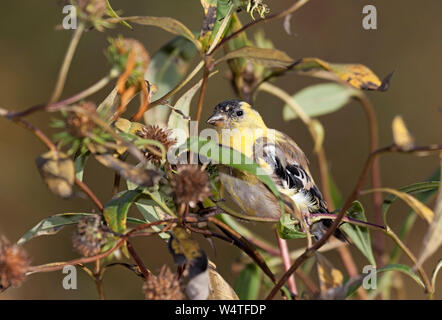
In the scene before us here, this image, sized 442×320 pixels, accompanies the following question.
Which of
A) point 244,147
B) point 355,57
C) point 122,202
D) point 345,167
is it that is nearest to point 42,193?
point 244,147

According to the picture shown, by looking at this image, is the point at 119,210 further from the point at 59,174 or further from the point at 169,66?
the point at 169,66

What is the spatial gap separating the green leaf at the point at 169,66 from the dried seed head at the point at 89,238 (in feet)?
1.97

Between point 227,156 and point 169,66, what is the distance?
62 centimetres

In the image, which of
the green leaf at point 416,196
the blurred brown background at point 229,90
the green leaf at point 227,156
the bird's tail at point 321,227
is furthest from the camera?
the blurred brown background at point 229,90

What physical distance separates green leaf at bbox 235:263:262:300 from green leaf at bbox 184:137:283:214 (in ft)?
2.35

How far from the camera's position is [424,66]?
3312 mm

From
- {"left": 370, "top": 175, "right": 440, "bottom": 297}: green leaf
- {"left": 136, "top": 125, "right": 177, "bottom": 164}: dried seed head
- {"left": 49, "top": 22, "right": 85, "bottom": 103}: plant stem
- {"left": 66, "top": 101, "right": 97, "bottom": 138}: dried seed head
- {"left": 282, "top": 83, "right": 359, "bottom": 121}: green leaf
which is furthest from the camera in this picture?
{"left": 282, "top": 83, "right": 359, "bottom": 121}: green leaf

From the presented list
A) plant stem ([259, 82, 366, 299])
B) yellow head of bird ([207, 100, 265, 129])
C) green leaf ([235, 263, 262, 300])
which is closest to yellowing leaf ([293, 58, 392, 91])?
plant stem ([259, 82, 366, 299])

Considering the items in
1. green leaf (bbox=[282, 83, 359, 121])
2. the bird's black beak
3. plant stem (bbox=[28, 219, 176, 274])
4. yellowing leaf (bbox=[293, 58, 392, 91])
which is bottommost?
plant stem (bbox=[28, 219, 176, 274])

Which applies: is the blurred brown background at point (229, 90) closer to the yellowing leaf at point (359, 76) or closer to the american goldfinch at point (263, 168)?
the american goldfinch at point (263, 168)

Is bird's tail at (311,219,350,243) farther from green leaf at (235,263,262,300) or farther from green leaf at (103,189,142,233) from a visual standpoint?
green leaf at (103,189,142,233)

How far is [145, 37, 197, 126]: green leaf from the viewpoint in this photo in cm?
153

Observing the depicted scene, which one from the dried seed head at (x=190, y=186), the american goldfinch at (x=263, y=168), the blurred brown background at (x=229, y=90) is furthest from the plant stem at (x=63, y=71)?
the blurred brown background at (x=229, y=90)

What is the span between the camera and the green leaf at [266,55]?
1.13 m
